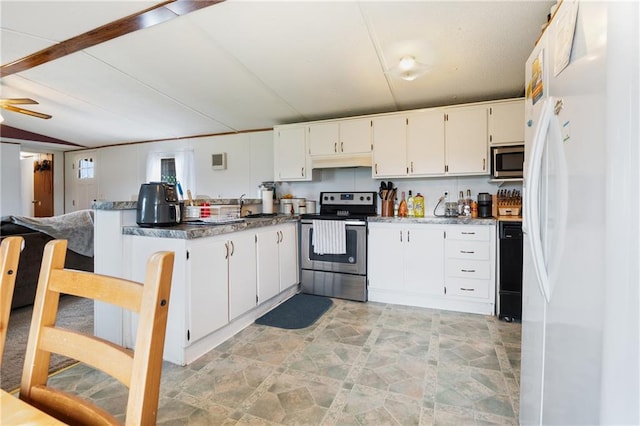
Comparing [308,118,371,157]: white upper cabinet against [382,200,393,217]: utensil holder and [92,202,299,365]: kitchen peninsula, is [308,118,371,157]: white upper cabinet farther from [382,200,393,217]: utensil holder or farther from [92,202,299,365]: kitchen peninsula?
[92,202,299,365]: kitchen peninsula

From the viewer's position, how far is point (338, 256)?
3523mm

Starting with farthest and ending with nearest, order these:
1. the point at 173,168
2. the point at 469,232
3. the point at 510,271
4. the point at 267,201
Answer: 1. the point at 173,168
2. the point at 267,201
3. the point at 469,232
4. the point at 510,271

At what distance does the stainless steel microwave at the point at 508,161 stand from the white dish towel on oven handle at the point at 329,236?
5.51 feet

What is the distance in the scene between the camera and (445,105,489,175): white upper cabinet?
10.5 feet

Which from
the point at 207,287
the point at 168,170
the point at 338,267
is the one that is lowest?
the point at 338,267

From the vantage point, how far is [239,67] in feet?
9.08

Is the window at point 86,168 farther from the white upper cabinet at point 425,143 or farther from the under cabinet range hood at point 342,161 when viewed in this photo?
the white upper cabinet at point 425,143

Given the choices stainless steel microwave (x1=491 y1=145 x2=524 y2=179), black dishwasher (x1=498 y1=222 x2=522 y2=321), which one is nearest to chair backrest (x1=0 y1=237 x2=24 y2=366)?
black dishwasher (x1=498 y1=222 x2=522 y2=321)

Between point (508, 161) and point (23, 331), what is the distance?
4.67m

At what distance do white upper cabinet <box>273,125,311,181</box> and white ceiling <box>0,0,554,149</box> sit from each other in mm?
246

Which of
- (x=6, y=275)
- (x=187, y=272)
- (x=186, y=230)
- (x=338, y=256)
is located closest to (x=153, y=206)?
(x=186, y=230)

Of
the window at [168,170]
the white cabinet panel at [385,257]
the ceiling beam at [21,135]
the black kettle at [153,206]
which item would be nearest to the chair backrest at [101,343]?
the black kettle at [153,206]

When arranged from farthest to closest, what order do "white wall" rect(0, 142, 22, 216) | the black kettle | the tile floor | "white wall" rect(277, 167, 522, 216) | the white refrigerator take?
"white wall" rect(0, 142, 22, 216)
"white wall" rect(277, 167, 522, 216)
the black kettle
the tile floor
the white refrigerator

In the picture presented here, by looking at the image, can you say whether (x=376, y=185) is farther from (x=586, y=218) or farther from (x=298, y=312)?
(x=586, y=218)
